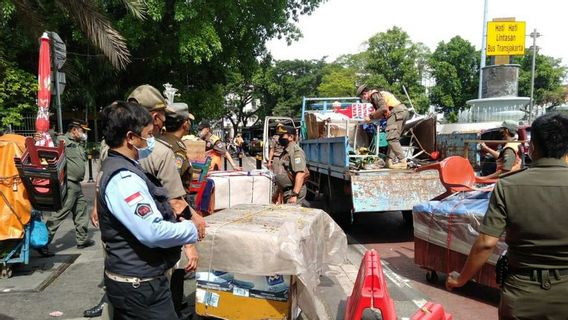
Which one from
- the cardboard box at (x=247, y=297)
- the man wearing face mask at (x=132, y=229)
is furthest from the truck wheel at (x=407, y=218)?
the man wearing face mask at (x=132, y=229)

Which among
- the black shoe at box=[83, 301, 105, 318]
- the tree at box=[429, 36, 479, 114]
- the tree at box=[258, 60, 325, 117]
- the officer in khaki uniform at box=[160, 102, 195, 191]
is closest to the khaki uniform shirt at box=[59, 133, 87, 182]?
the black shoe at box=[83, 301, 105, 318]

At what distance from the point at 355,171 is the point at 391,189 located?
2.00 feet

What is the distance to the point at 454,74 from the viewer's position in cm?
4947

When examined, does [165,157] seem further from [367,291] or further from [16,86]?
[16,86]

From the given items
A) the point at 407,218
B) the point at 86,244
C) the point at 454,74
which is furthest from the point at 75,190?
the point at 454,74

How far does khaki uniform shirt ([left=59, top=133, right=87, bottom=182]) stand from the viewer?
20.7ft

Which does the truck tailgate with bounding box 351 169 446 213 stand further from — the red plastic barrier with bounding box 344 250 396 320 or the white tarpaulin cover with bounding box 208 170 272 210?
the red plastic barrier with bounding box 344 250 396 320

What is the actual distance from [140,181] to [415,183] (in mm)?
5071

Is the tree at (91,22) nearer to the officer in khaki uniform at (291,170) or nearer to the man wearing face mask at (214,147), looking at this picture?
the man wearing face mask at (214,147)

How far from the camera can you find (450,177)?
5.09 m

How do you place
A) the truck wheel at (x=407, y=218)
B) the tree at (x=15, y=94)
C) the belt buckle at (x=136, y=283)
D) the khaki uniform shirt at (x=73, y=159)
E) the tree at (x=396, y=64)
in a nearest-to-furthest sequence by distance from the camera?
the belt buckle at (x=136, y=283) → the khaki uniform shirt at (x=73, y=159) → the truck wheel at (x=407, y=218) → the tree at (x=15, y=94) → the tree at (x=396, y=64)

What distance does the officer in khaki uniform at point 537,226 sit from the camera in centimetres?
221

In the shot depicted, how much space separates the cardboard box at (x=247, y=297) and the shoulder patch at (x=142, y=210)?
4.40 ft

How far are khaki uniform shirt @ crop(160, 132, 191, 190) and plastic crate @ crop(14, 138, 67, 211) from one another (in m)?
1.51
